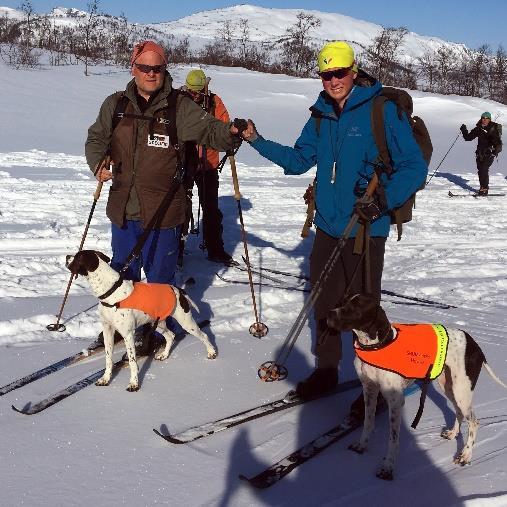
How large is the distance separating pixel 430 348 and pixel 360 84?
1622 mm

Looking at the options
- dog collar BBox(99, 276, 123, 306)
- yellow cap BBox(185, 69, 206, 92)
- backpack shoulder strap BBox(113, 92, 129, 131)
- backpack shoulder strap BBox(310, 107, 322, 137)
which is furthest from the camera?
yellow cap BBox(185, 69, 206, 92)

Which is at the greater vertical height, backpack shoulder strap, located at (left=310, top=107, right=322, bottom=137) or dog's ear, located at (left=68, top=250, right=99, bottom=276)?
backpack shoulder strap, located at (left=310, top=107, right=322, bottom=137)

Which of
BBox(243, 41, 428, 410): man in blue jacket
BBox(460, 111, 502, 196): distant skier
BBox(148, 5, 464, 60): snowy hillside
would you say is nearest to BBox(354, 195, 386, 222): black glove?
BBox(243, 41, 428, 410): man in blue jacket

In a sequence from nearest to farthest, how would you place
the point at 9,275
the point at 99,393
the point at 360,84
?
the point at 360,84
the point at 99,393
the point at 9,275

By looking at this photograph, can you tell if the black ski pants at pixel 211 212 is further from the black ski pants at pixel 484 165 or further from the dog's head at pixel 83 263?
the black ski pants at pixel 484 165

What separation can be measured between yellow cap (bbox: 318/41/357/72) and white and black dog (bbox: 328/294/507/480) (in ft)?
4.35

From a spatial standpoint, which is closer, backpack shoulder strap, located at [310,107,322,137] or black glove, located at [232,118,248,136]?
backpack shoulder strap, located at [310,107,322,137]

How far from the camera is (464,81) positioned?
37250 mm

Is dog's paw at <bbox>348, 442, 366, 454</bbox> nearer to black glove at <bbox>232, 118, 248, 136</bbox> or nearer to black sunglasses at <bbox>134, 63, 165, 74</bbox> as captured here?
black glove at <bbox>232, 118, 248, 136</bbox>

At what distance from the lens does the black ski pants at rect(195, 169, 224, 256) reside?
7141mm

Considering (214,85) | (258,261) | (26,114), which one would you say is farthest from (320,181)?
(214,85)

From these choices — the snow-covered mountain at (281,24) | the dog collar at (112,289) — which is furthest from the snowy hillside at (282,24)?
the dog collar at (112,289)

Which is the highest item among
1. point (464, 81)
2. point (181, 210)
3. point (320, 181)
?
point (464, 81)

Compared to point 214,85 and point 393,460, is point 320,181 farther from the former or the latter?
point 214,85
